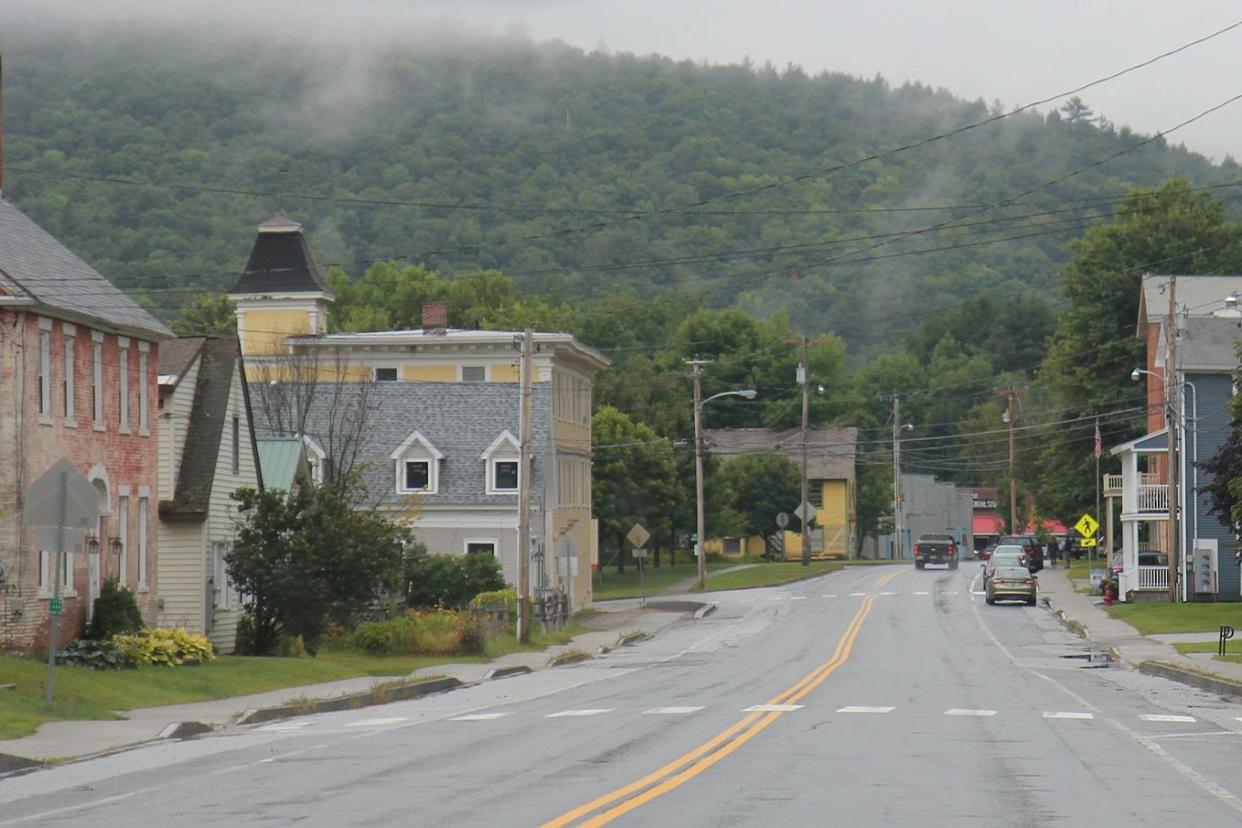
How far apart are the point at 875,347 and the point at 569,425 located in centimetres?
9349

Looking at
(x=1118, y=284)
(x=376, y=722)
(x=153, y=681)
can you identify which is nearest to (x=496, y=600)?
(x=153, y=681)

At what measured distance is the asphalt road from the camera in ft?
46.7

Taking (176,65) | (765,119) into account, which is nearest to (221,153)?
(176,65)

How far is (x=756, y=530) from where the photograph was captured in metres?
108

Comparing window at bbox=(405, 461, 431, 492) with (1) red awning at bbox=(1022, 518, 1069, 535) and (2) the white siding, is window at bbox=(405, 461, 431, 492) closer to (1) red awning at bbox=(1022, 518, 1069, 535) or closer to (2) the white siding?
(2) the white siding

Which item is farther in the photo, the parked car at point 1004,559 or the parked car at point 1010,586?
the parked car at point 1004,559

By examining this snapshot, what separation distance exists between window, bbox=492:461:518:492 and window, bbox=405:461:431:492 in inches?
96.3

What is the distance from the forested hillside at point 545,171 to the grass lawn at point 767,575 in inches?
585

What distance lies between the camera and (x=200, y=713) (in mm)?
25969

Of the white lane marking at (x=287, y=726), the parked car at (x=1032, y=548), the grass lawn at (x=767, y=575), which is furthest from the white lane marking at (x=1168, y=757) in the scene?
the parked car at (x=1032, y=548)

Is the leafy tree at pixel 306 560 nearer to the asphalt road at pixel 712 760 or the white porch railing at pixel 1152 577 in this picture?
the asphalt road at pixel 712 760

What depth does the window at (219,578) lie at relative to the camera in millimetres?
40656

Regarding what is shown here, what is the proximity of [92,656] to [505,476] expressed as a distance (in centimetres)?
3449

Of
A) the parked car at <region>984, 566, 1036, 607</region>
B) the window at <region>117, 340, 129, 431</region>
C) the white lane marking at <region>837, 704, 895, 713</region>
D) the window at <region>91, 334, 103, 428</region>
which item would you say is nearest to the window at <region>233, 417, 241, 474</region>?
the window at <region>117, 340, 129, 431</region>
